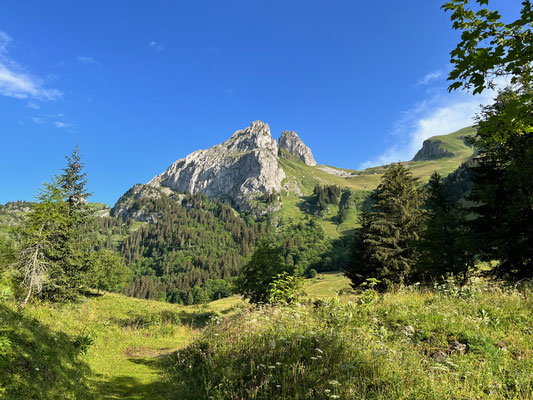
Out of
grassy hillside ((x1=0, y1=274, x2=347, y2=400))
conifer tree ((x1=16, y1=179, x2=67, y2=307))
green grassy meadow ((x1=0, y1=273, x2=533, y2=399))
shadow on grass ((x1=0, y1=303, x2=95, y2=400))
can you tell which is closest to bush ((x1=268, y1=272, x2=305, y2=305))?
green grassy meadow ((x1=0, y1=273, x2=533, y2=399))

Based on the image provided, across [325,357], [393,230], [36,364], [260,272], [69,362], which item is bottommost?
[260,272]

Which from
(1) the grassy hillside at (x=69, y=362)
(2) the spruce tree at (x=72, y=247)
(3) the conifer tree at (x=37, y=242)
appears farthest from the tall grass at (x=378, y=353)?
(2) the spruce tree at (x=72, y=247)

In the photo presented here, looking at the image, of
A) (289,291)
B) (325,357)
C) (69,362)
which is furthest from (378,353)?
(69,362)

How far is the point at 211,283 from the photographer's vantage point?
185250 millimetres

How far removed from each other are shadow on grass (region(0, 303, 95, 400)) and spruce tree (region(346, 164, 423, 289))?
75.1 ft

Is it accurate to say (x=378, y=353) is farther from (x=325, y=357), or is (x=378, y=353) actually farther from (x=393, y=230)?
(x=393, y=230)

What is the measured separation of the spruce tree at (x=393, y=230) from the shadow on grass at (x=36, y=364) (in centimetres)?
2288

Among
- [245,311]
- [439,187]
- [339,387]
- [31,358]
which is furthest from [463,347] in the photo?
[439,187]

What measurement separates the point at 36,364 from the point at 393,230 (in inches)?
1145

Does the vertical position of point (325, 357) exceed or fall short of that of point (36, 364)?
it falls short

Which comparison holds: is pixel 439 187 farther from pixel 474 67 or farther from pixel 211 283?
pixel 211 283

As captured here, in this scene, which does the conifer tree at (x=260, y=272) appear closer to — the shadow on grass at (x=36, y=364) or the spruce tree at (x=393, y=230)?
the spruce tree at (x=393, y=230)

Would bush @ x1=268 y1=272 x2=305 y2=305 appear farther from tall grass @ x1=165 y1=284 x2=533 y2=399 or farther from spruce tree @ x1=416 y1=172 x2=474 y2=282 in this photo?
spruce tree @ x1=416 y1=172 x2=474 y2=282

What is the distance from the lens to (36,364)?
6.41 meters
